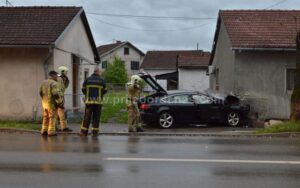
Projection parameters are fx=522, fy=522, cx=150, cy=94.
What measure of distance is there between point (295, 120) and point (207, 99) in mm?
3478

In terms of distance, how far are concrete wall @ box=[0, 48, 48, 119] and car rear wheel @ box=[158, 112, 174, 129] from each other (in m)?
4.64

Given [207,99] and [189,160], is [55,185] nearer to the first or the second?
[189,160]

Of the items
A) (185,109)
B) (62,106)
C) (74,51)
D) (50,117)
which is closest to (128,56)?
(74,51)

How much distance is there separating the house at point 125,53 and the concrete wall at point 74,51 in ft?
181

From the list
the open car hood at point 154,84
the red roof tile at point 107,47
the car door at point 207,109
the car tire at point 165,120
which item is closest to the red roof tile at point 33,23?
the open car hood at point 154,84

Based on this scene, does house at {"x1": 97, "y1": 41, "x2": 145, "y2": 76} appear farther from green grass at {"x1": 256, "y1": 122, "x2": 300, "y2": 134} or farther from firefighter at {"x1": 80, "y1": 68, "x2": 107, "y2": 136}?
green grass at {"x1": 256, "y1": 122, "x2": 300, "y2": 134}

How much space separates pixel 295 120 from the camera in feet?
51.3

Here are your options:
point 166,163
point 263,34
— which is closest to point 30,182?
→ point 166,163

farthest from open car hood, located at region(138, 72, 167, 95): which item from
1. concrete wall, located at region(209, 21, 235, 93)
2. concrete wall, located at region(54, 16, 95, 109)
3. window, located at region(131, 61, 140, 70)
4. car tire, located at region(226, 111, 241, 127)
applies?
window, located at region(131, 61, 140, 70)

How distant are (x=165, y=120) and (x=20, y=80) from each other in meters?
5.71

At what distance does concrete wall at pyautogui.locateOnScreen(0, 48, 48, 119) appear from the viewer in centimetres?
1919

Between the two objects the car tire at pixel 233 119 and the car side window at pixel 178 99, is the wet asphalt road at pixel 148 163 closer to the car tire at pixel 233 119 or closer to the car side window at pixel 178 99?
the car side window at pixel 178 99

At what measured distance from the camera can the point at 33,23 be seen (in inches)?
784

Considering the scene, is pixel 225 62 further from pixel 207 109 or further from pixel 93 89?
pixel 93 89
